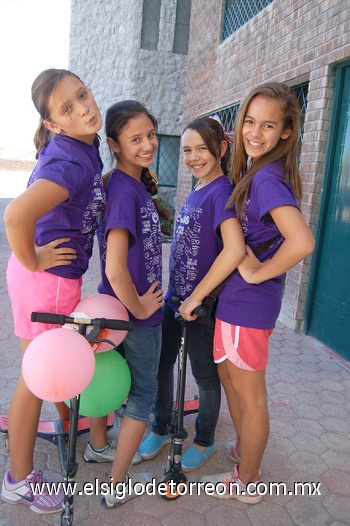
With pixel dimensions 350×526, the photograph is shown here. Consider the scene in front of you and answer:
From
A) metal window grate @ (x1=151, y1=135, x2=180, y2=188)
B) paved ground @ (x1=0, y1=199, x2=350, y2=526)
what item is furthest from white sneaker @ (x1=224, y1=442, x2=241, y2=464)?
metal window grate @ (x1=151, y1=135, x2=180, y2=188)

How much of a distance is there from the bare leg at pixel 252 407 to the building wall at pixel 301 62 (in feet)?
8.47

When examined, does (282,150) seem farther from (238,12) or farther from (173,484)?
(238,12)

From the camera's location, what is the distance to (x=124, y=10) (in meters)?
11.7

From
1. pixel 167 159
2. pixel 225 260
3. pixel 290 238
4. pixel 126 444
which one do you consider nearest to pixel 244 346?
pixel 225 260

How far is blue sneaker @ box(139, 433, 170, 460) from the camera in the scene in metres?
2.51

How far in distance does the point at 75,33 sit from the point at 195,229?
1347 centimetres

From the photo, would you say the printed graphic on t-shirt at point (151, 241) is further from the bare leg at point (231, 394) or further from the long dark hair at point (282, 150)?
the bare leg at point (231, 394)

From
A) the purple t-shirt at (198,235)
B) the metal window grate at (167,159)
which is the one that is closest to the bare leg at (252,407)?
the purple t-shirt at (198,235)

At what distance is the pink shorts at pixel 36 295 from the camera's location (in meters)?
1.90

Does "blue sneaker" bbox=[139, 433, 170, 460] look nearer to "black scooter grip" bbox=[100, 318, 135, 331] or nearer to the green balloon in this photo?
the green balloon

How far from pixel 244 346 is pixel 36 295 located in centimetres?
93

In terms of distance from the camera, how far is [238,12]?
6344 millimetres

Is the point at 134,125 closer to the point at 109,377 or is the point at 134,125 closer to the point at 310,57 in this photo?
the point at 109,377

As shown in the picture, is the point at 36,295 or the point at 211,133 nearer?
the point at 36,295
